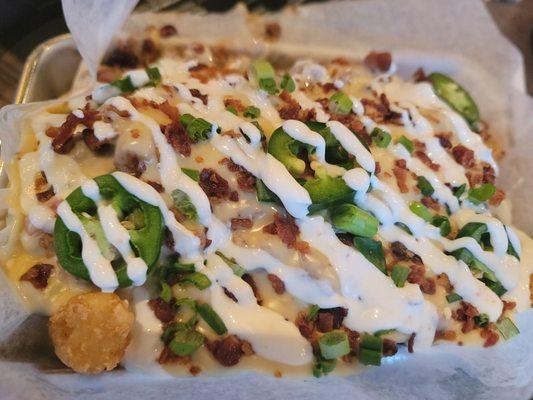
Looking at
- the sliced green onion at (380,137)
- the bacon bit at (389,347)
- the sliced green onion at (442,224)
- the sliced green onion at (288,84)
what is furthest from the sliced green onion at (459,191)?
the sliced green onion at (288,84)

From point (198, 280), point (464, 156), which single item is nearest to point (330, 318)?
point (198, 280)

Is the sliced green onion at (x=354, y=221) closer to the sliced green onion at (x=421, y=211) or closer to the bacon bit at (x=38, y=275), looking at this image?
the sliced green onion at (x=421, y=211)

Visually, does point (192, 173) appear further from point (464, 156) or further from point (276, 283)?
point (464, 156)

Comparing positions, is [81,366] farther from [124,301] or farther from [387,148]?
[387,148]

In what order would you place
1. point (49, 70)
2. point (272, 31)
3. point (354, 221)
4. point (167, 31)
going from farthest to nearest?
point (272, 31)
point (167, 31)
point (49, 70)
point (354, 221)

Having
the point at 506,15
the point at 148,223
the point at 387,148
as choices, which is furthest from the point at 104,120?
the point at 506,15
